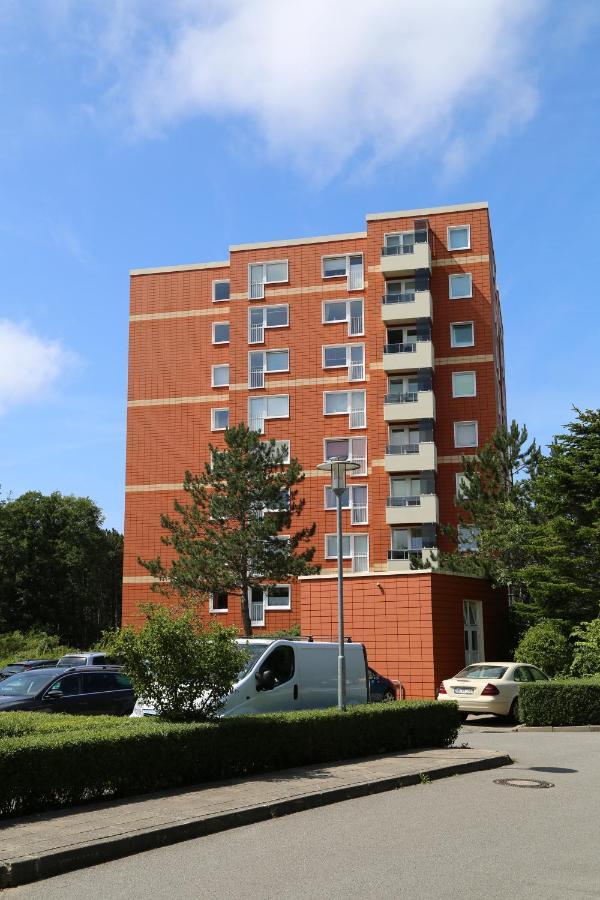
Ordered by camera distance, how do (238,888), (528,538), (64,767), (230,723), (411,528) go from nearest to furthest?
(238,888) < (64,767) < (230,723) < (528,538) < (411,528)

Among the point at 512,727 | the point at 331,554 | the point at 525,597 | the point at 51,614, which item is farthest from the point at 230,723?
the point at 51,614

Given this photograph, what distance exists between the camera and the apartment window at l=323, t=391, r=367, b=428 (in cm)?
4716

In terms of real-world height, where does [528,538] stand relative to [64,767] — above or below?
above

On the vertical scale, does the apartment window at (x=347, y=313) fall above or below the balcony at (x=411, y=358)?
above

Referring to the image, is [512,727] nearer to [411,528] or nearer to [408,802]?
[408,802]

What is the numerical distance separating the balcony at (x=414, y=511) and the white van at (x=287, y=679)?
1013 inches

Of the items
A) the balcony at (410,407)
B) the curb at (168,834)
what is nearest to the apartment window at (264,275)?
the balcony at (410,407)

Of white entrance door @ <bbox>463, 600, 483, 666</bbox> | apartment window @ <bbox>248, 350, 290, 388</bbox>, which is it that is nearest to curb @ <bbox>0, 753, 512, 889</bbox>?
white entrance door @ <bbox>463, 600, 483, 666</bbox>

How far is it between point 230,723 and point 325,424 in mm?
35988

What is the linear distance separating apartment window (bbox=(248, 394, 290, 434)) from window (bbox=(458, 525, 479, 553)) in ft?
38.1

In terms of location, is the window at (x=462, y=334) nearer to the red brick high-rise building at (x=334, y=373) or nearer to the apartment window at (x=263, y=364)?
the red brick high-rise building at (x=334, y=373)

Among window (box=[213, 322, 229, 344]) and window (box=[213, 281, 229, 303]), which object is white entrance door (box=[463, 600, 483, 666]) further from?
window (box=[213, 281, 229, 303])

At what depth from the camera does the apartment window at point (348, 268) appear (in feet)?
160

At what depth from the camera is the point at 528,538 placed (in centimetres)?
3369
